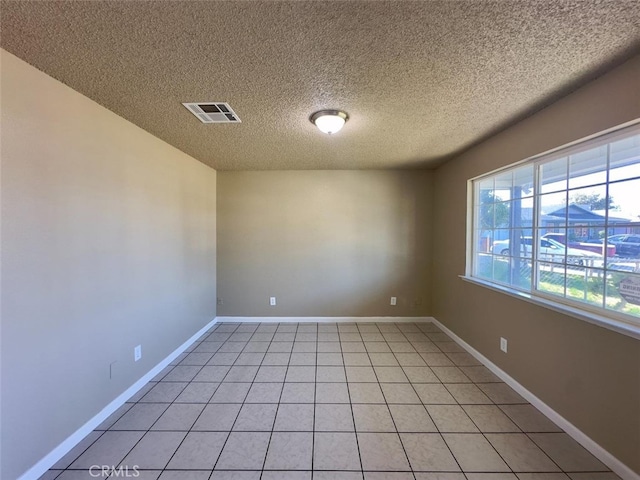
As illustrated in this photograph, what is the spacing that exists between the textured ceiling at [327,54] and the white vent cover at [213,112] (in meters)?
0.07

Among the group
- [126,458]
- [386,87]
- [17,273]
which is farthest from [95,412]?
[386,87]

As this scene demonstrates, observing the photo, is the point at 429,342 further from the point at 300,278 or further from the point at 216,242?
the point at 216,242

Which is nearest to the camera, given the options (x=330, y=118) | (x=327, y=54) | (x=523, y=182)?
(x=327, y=54)

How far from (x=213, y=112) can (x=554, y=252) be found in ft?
9.49

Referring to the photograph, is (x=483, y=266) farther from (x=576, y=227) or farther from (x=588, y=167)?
(x=588, y=167)

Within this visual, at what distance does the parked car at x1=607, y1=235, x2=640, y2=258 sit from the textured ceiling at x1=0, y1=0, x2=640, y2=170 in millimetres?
992

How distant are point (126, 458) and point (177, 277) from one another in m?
1.63

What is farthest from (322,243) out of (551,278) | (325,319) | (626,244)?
(626,244)

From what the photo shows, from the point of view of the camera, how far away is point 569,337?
171 centimetres

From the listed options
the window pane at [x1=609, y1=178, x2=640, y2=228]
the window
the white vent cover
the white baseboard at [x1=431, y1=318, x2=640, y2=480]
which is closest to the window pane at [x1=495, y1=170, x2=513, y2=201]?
the window

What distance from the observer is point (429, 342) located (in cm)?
313

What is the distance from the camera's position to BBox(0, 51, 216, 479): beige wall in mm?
1327

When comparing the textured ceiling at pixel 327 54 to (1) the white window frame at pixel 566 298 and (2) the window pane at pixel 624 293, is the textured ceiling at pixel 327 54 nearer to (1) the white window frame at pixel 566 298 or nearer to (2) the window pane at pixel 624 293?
(1) the white window frame at pixel 566 298

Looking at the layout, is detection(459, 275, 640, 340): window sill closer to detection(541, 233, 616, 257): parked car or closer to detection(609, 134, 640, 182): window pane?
detection(541, 233, 616, 257): parked car
